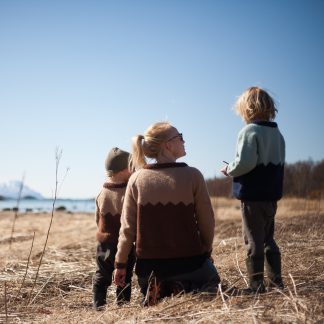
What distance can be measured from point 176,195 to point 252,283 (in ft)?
3.20

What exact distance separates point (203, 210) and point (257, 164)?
69cm

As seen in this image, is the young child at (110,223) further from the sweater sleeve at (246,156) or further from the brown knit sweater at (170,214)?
the sweater sleeve at (246,156)

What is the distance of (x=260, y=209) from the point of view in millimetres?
3375

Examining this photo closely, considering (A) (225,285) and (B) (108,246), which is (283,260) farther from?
(B) (108,246)

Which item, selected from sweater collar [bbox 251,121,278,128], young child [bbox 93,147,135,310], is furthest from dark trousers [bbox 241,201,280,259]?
young child [bbox 93,147,135,310]

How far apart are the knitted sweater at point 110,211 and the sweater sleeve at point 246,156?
108cm

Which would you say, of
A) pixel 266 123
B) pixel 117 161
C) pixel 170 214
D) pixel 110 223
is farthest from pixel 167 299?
pixel 266 123

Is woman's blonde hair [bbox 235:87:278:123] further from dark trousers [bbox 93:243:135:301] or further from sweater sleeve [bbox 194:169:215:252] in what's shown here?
dark trousers [bbox 93:243:135:301]

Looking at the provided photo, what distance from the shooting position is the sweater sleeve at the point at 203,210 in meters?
3.05

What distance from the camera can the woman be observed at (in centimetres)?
300

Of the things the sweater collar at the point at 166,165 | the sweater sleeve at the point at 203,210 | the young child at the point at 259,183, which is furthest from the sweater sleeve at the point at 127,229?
the young child at the point at 259,183

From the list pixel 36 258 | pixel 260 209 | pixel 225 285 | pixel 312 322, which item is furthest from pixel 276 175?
pixel 36 258

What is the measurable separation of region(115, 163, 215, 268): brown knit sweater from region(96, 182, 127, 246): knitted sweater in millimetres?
632

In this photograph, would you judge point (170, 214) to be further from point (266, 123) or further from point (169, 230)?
point (266, 123)
